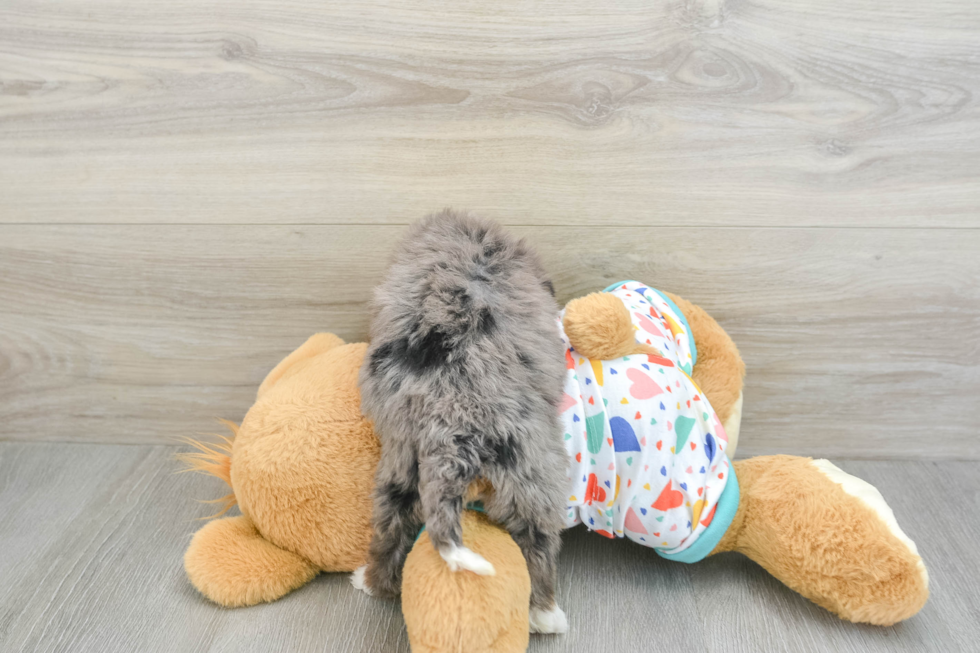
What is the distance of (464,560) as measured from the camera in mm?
543

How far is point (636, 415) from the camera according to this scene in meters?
0.67

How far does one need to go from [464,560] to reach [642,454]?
0.23m

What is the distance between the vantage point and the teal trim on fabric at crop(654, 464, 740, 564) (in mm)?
696

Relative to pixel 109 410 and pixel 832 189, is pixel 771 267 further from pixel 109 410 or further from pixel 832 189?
pixel 109 410

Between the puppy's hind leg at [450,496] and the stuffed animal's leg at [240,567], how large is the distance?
0.79 ft

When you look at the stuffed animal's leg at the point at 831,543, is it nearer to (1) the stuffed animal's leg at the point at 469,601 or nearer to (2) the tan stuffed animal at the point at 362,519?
(2) the tan stuffed animal at the point at 362,519

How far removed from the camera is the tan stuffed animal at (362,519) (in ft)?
2.15

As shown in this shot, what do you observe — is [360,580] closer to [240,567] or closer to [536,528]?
[240,567]

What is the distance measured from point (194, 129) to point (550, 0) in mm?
480

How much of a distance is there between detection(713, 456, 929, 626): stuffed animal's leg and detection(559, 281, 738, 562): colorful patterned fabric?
42 millimetres

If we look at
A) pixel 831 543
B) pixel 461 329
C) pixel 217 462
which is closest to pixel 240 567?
pixel 217 462

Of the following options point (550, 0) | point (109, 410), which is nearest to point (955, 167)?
point (550, 0)

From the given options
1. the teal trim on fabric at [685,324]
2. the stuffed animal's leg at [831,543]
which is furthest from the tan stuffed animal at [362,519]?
the teal trim on fabric at [685,324]

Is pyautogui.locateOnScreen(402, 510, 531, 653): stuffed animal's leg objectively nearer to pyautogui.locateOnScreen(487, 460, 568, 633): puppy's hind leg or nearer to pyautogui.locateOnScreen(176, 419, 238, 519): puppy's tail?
pyautogui.locateOnScreen(487, 460, 568, 633): puppy's hind leg
